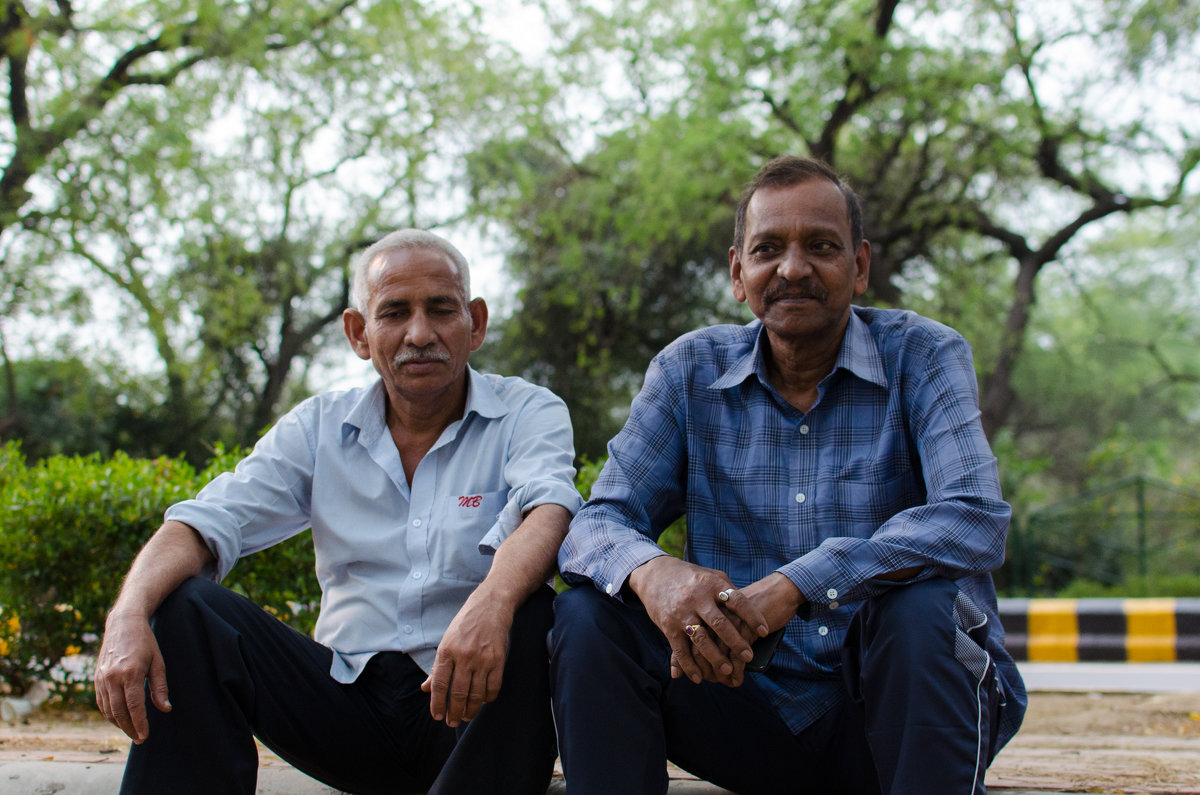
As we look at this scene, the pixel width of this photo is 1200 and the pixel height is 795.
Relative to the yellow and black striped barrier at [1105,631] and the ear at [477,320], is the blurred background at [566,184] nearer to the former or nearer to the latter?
the yellow and black striped barrier at [1105,631]

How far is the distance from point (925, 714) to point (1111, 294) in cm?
1889

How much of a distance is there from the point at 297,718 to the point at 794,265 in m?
1.68

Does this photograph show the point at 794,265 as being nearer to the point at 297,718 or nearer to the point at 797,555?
the point at 797,555

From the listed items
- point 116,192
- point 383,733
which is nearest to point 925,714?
point 383,733

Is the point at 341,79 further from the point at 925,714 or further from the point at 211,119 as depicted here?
the point at 925,714

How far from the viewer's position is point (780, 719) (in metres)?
2.29

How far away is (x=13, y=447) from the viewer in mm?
5102

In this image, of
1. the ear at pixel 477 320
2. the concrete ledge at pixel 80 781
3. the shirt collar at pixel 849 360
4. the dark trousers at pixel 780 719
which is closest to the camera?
the dark trousers at pixel 780 719

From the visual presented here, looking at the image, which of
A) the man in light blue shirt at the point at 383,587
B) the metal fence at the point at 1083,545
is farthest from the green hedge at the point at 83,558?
the metal fence at the point at 1083,545

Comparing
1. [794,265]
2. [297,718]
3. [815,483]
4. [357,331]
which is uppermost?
[794,265]

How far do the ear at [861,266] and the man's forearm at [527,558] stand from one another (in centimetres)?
105

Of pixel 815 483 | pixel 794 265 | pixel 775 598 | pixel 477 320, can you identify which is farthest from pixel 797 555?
pixel 477 320

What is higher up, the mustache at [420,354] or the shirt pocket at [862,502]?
the mustache at [420,354]

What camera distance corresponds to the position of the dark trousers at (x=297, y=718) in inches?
83.6
